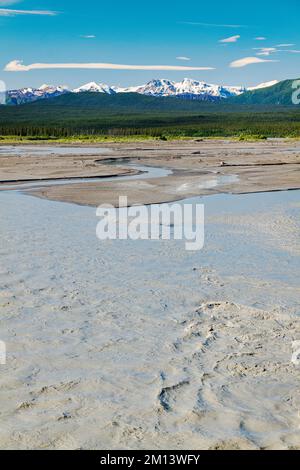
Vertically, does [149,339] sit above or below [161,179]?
below

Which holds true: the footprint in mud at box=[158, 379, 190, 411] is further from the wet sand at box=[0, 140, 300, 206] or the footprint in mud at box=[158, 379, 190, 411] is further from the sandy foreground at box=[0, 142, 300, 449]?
the wet sand at box=[0, 140, 300, 206]

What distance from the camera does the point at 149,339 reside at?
8.44m

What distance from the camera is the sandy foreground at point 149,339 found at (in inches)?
235

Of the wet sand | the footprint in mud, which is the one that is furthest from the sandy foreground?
the wet sand

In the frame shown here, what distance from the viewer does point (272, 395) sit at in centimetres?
666

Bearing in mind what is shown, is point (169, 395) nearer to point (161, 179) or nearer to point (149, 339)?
point (149, 339)

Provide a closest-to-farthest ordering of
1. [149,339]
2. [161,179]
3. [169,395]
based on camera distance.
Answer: [169,395]
[149,339]
[161,179]

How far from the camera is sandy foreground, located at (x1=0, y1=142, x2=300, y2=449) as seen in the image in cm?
597

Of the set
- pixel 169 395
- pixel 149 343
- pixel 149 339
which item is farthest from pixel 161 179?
pixel 169 395

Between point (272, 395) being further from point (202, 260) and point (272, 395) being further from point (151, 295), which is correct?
point (202, 260)

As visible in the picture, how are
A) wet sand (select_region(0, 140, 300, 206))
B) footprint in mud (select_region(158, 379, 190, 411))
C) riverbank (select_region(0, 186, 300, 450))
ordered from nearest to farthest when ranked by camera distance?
riverbank (select_region(0, 186, 300, 450))
footprint in mud (select_region(158, 379, 190, 411))
wet sand (select_region(0, 140, 300, 206))

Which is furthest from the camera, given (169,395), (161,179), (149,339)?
(161,179)

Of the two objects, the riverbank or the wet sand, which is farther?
the wet sand

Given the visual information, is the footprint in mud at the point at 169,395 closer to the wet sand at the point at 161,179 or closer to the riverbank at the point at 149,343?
the riverbank at the point at 149,343
